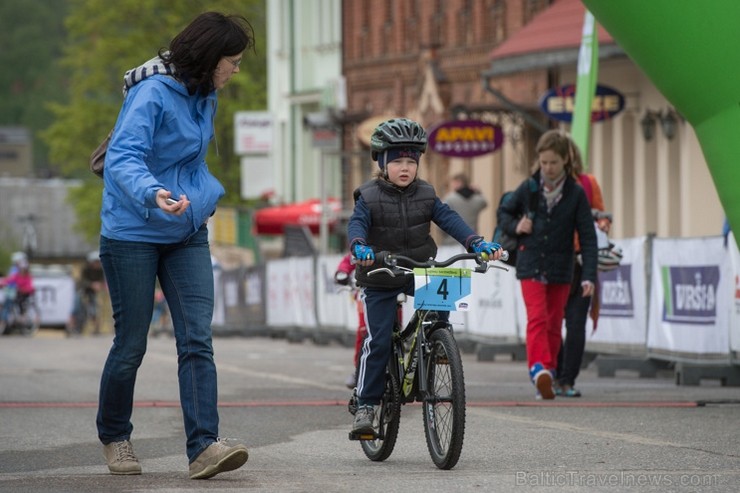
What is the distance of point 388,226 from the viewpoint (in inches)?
376

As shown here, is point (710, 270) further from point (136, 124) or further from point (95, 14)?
point (95, 14)

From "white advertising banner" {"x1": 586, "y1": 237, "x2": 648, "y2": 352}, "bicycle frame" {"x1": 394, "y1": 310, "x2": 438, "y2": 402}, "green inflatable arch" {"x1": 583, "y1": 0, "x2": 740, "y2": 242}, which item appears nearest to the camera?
"bicycle frame" {"x1": 394, "y1": 310, "x2": 438, "y2": 402}

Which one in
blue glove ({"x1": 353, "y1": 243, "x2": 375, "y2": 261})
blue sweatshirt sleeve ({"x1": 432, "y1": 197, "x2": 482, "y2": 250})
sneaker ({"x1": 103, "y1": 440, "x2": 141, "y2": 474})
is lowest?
sneaker ({"x1": 103, "y1": 440, "x2": 141, "y2": 474})

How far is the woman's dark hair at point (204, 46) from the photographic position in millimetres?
8531

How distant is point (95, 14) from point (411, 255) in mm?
64327

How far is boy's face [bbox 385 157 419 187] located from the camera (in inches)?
374

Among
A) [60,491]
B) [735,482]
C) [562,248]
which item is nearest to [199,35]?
[60,491]

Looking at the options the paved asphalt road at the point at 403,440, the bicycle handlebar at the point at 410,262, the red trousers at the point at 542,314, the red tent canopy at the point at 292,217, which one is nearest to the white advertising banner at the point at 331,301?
the paved asphalt road at the point at 403,440

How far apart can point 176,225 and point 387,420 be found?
1549mm

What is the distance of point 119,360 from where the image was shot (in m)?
8.75

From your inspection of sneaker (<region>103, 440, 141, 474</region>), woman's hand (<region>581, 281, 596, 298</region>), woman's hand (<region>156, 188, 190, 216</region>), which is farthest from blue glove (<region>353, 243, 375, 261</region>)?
→ woman's hand (<region>581, 281, 596, 298</region>)

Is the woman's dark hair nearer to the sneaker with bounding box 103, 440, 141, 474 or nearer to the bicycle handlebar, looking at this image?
the bicycle handlebar

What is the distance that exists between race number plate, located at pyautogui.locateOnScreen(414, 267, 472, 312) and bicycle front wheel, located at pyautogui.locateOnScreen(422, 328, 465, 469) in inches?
5.0

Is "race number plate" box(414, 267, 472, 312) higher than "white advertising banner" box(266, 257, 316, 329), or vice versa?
"race number plate" box(414, 267, 472, 312)
